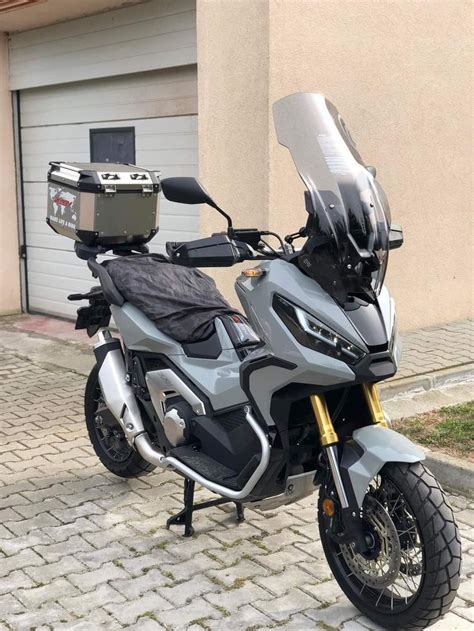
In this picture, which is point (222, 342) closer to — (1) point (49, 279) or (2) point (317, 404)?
(2) point (317, 404)

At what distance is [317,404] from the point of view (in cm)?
299

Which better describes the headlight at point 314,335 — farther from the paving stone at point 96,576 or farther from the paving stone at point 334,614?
the paving stone at point 96,576

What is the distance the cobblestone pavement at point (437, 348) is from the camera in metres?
6.17

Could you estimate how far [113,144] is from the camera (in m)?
8.05

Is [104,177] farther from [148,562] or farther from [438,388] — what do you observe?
[438,388]

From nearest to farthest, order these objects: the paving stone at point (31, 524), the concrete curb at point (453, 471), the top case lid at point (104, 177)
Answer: the paving stone at point (31, 524), the top case lid at point (104, 177), the concrete curb at point (453, 471)

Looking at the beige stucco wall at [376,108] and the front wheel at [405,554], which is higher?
the beige stucco wall at [376,108]

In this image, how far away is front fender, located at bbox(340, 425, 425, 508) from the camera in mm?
2875

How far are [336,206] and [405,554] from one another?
1.20 metres

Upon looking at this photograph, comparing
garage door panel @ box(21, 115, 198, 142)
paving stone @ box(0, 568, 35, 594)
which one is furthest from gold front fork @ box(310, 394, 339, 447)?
garage door panel @ box(21, 115, 198, 142)

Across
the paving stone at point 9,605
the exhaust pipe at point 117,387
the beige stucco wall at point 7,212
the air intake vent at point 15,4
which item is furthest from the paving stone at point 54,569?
the beige stucco wall at point 7,212

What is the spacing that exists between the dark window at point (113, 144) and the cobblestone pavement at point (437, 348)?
119 inches

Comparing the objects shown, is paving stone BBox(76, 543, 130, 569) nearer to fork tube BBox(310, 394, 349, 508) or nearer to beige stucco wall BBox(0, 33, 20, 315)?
fork tube BBox(310, 394, 349, 508)

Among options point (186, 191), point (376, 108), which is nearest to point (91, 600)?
point (186, 191)
